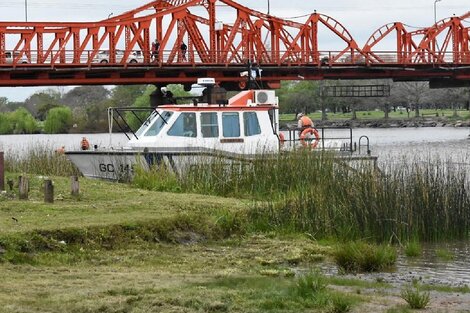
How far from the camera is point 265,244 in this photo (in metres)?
16.2

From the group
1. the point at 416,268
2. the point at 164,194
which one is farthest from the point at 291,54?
the point at 416,268

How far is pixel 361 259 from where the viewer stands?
1415cm

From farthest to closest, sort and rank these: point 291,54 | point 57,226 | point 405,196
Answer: point 291,54
point 405,196
point 57,226

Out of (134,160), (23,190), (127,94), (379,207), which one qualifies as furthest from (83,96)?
(379,207)

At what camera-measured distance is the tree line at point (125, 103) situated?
94.9 m

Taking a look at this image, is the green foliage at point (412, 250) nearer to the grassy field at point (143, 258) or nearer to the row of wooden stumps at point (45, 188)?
the grassy field at point (143, 258)

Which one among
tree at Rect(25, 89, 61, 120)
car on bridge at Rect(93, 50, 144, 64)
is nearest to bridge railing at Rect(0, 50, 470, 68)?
car on bridge at Rect(93, 50, 144, 64)

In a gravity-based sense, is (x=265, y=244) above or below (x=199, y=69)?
below

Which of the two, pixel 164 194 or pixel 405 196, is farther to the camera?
pixel 164 194

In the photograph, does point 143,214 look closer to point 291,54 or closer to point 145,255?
point 145,255

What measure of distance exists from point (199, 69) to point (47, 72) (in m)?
10.5

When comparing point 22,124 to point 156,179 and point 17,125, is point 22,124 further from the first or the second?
point 156,179

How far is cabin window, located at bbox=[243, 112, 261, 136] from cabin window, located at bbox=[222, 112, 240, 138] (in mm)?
229

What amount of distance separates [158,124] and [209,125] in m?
1.26
